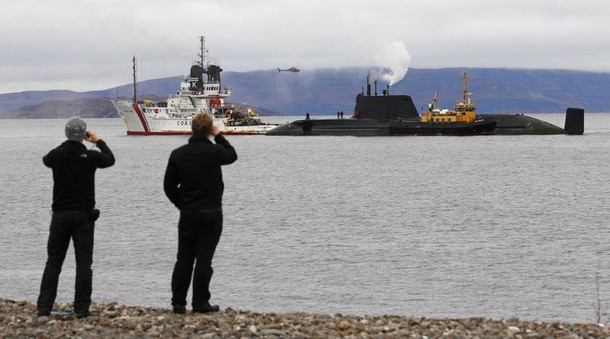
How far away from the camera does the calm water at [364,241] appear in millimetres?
20484

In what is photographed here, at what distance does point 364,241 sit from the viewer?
30.6 metres

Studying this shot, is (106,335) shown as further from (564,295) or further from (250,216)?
(250,216)

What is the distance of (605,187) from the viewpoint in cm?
5459

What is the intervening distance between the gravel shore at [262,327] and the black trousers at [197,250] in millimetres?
301

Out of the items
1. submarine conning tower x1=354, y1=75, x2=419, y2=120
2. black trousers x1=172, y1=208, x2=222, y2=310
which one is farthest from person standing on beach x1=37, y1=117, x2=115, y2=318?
submarine conning tower x1=354, y1=75, x2=419, y2=120

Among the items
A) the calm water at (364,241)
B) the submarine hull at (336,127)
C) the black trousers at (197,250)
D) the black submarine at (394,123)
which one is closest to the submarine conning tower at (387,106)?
the black submarine at (394,123)

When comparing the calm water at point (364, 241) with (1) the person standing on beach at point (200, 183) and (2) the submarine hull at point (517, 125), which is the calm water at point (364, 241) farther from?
(2) the submarine hull at point (517, 125)

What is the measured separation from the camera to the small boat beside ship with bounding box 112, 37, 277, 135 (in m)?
131

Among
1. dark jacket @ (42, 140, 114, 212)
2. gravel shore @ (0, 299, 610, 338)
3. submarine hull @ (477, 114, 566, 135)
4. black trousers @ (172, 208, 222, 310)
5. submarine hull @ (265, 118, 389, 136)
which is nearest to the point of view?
gravel shore @ (0, 299, 610, 338)

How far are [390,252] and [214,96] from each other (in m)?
104

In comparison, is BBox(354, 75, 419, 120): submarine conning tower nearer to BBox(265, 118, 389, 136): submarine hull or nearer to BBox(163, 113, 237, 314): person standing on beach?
BBox(265, 118, 389, 136): submarine hull

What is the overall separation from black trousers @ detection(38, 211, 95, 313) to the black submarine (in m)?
100

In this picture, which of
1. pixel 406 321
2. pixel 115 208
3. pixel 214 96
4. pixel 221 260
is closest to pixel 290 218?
pixel 115 208

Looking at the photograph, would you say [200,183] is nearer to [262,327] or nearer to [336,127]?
[262,327]
